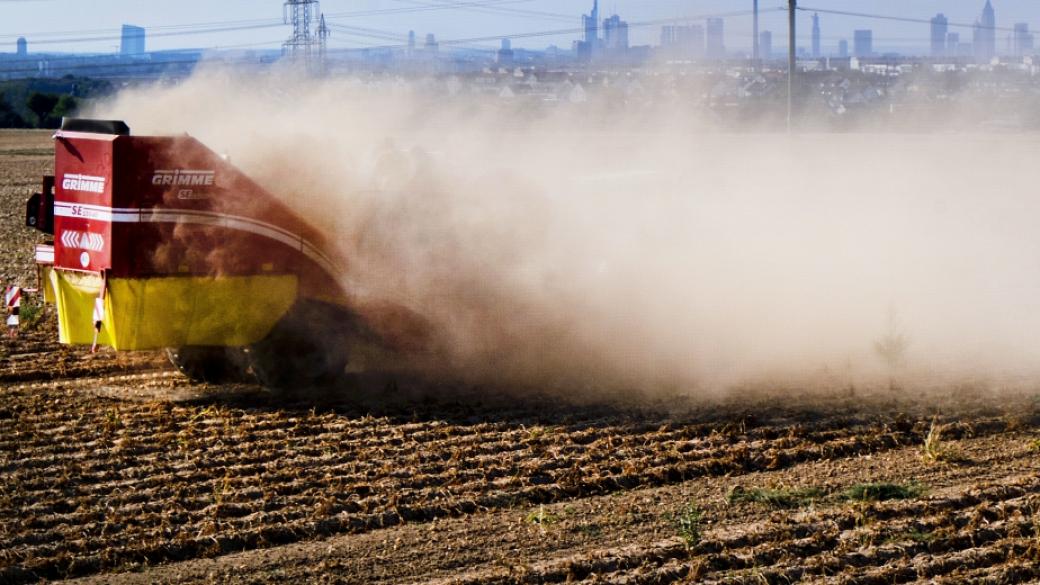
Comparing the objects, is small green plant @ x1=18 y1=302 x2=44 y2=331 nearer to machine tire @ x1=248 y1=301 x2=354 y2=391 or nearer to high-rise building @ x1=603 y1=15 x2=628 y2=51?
machine tire @ x1=248 y1=301 x2=354 y2=391

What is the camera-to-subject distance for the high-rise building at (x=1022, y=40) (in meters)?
34.8

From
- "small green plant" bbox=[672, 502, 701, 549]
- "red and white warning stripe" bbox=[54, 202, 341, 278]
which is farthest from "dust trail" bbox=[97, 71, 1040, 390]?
"small green plant" bbox=[672, 502, 701, 549]

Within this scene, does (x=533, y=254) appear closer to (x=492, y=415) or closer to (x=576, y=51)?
(x=492, y=415)

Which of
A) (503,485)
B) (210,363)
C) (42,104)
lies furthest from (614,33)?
(42,104)

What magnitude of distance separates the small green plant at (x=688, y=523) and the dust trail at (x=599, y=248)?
414 cm

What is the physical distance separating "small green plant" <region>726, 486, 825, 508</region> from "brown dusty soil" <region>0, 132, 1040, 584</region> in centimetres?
3

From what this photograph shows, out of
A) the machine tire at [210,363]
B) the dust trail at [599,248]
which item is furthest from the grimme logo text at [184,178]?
the machine tire at [210,363]

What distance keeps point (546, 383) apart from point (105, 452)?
14.7 ft

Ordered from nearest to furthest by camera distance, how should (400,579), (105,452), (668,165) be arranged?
(400,579), (105,452), (668,165)

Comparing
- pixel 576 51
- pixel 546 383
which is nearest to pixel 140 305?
pixel 546 383

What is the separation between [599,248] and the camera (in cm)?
1499

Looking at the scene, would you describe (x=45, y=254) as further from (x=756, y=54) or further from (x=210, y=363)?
(x=756, y=54)

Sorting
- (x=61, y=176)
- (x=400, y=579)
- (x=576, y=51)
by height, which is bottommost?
(x=400, y=579)

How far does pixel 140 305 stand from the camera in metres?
11.4
